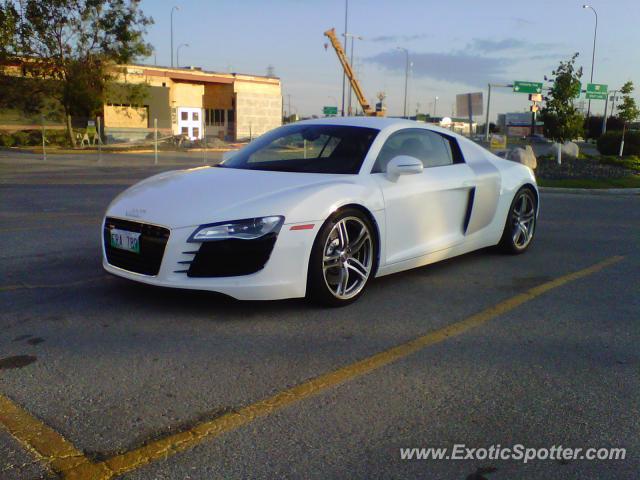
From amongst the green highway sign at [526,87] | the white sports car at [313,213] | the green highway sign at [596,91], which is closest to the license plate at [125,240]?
the white sports car at [313,213]

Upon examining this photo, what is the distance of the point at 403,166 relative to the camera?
195 inches

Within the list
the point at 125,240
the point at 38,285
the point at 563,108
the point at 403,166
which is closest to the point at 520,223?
the point at 403,166

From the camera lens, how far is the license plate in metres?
4.38

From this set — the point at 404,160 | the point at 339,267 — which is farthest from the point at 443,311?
the point at 404,160

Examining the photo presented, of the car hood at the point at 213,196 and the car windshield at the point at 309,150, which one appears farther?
the car windshield at the point at 309,150

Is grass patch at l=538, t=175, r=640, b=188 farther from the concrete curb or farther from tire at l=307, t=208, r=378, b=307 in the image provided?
tire at l=307, t=208, r=378, b=307

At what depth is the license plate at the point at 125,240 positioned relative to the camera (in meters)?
4.38

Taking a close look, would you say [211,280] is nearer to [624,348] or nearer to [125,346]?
[125,346]

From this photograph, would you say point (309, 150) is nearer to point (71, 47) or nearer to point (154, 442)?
point (154, 442)

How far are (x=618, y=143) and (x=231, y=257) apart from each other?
30.8 meters

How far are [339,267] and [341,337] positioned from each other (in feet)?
2.34

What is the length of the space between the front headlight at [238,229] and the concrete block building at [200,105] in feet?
129

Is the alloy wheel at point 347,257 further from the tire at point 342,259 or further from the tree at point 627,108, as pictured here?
the tree at point 627,108

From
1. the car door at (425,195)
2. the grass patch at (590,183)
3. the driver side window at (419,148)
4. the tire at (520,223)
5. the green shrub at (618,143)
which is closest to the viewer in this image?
the car door at (425,195)
